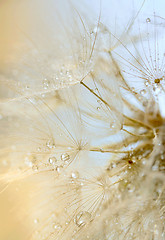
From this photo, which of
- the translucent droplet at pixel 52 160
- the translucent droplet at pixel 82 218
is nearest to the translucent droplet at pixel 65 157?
the translucent droplet at pixel 52 160

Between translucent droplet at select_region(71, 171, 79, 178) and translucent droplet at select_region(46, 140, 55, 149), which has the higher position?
translucent droplet at select_region(46, 140, 55, 149)

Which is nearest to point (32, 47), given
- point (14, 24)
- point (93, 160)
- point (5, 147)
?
point (14, 24)

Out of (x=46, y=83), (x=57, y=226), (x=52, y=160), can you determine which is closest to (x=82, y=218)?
(x=57, y=226)

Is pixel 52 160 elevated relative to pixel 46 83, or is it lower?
lower

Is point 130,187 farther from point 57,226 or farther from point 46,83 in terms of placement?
point 46,83

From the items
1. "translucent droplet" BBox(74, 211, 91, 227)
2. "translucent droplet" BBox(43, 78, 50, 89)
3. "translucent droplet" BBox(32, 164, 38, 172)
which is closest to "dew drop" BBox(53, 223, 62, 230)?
"translucent droplet" BBox(74, 211, 91, 227)

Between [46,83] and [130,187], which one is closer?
[130,187]

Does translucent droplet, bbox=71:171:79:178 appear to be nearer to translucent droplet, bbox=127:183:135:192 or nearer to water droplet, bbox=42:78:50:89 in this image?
translucent droplet, bbox=127:183:135:192

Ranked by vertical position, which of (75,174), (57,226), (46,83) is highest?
(46,83)

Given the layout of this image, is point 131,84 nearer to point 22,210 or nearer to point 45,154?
point 45,154
